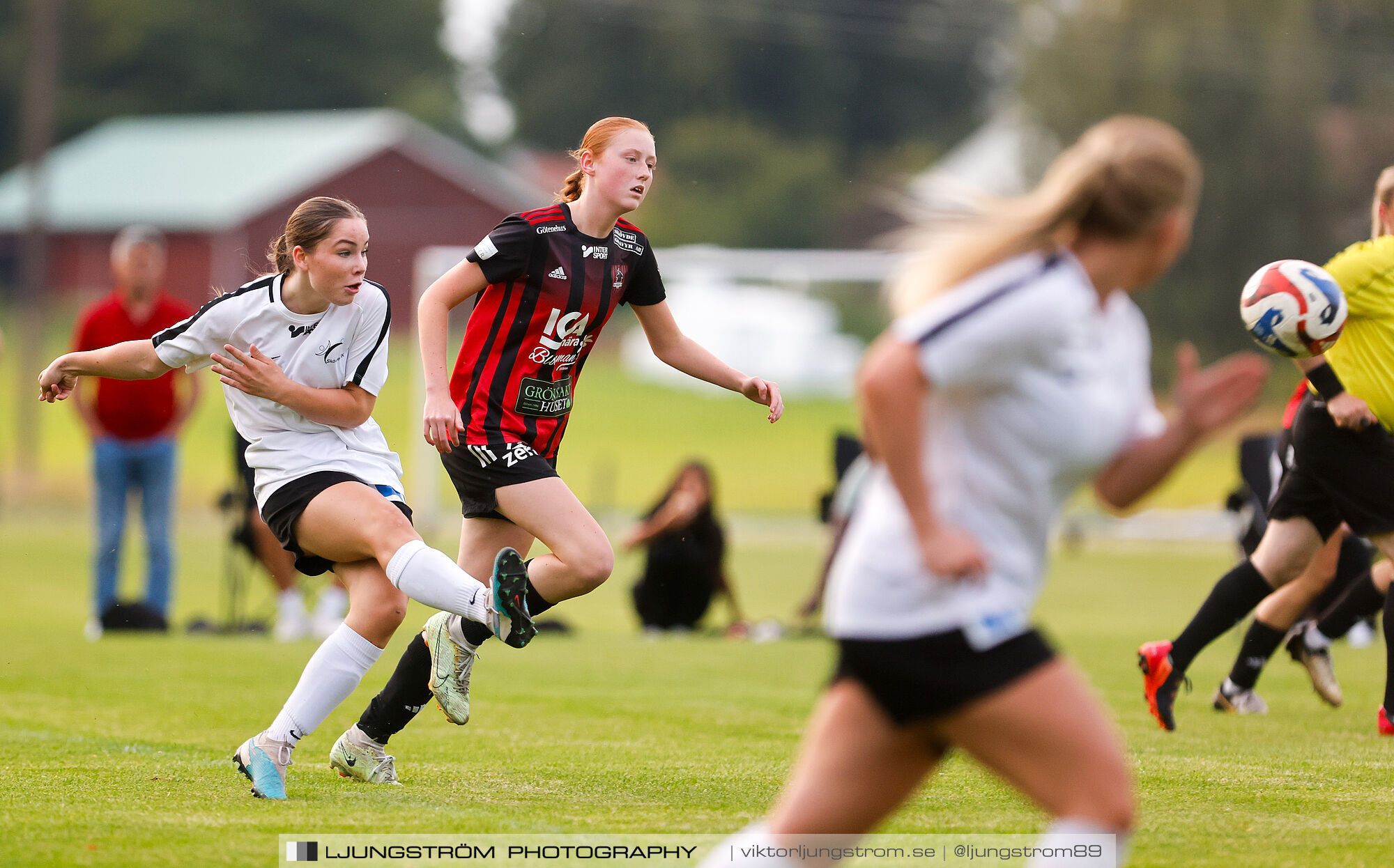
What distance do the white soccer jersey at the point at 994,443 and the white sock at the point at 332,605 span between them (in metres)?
8.77

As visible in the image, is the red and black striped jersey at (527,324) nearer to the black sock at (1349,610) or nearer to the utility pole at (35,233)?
the black sock at (1349,610)

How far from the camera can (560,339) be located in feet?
17.3

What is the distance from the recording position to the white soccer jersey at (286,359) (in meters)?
4.91

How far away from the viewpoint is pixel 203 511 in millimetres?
23516

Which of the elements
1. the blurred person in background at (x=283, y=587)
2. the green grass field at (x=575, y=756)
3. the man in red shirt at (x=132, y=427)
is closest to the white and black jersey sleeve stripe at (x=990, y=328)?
the green grass field at (x=575, y=756)

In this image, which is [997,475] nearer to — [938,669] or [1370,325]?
[938,669]

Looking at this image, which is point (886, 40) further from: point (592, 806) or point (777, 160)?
point (592, 806)

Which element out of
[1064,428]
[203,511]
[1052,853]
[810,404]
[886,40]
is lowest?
[203,511]

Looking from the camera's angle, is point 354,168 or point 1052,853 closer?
point 1052,853

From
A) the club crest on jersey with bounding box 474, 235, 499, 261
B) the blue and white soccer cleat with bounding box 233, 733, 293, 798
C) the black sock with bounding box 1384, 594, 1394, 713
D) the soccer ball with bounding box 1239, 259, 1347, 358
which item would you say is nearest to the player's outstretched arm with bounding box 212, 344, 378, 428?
the club crest on jersey with bounding box 474, 235, 499, 261

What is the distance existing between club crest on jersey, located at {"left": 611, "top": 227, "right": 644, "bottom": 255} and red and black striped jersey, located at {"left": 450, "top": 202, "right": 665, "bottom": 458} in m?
0.10

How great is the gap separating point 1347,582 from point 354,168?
38.0 metres

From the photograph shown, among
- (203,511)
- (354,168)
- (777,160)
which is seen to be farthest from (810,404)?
(777,160)

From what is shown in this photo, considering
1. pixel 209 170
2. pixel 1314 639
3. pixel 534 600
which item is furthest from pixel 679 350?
pixel 209 170
